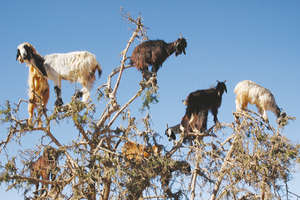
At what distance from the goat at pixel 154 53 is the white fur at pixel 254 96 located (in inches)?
89.7

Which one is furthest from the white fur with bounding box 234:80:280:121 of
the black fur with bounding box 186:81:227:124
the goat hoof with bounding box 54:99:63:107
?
the goat hoof with bounding box 54:99:63:107

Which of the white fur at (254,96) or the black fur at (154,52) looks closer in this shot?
the black fur at (154,52)

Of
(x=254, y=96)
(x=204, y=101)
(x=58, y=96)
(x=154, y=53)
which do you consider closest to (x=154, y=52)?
(x=154, y=53)

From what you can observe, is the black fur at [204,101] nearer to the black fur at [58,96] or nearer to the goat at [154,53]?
the goat at [154,53]

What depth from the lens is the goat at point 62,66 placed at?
253 inches

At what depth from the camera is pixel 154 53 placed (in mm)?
6906

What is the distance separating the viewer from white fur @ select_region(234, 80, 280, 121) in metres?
8.55

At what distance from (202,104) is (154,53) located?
149 centimetres

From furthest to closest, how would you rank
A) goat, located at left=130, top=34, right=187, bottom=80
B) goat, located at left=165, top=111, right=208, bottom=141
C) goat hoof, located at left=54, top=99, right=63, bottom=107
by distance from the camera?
goat, located at left=165, top=111, right=208, bottom=141, goat, located at left=130, top=34, right=187, bottom=80, goat hoof, located at left=54, top=99, right=63, bottom=107

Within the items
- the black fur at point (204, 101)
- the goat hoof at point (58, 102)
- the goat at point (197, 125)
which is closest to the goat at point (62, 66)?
the goat hoof at point (58, 102)

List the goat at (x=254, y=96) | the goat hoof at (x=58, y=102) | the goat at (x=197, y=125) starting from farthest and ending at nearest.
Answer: the goat at (x=254, y=96), the goat at (x=197, y=125), the goat hoof at (x=58, y=102)

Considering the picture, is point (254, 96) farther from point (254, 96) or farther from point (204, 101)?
point (204, 101)

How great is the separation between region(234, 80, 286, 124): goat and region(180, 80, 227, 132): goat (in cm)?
135

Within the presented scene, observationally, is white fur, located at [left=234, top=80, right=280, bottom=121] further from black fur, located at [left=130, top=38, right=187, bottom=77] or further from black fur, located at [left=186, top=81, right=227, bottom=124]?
black fur, located at [left=130, top=38, right=187, bottom=77]
